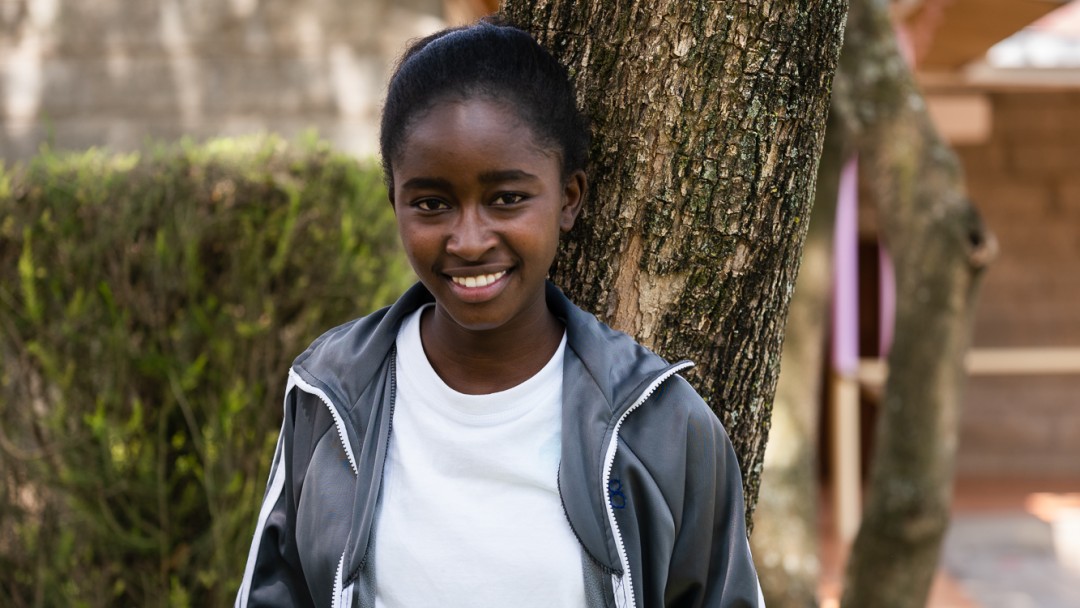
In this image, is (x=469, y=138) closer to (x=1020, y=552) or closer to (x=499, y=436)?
(x=499, y=436)

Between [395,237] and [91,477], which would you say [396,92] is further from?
[91,477]

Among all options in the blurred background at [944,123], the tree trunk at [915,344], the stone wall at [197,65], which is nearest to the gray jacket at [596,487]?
the tree trunk at [915,344]

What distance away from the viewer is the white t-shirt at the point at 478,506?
1681 mm

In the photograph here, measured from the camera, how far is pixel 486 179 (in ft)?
5.41

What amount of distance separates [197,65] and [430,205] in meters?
4.65

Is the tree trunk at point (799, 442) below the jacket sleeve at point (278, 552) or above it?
below

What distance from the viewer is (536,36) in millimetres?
2000

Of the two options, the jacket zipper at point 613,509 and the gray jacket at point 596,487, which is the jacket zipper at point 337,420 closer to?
the gray jacket at point 596,487

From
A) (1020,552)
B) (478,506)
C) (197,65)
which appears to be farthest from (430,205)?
(1020,552)

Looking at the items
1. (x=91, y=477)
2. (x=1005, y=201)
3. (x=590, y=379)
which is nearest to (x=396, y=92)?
(x=590, y=379)

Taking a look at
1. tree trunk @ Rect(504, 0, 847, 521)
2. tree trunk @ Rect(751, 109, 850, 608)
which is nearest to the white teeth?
tree trunk @ Rect(504, 0, 847, 521)

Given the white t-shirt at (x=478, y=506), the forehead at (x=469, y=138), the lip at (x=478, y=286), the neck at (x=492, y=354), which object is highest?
the forehead at (x=469, y=138)

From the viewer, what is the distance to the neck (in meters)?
1.81

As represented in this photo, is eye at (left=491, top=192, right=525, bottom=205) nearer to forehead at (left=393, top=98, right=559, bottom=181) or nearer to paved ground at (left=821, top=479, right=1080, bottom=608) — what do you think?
forehead at (left=393, top=98, right=559, bottom=181)
